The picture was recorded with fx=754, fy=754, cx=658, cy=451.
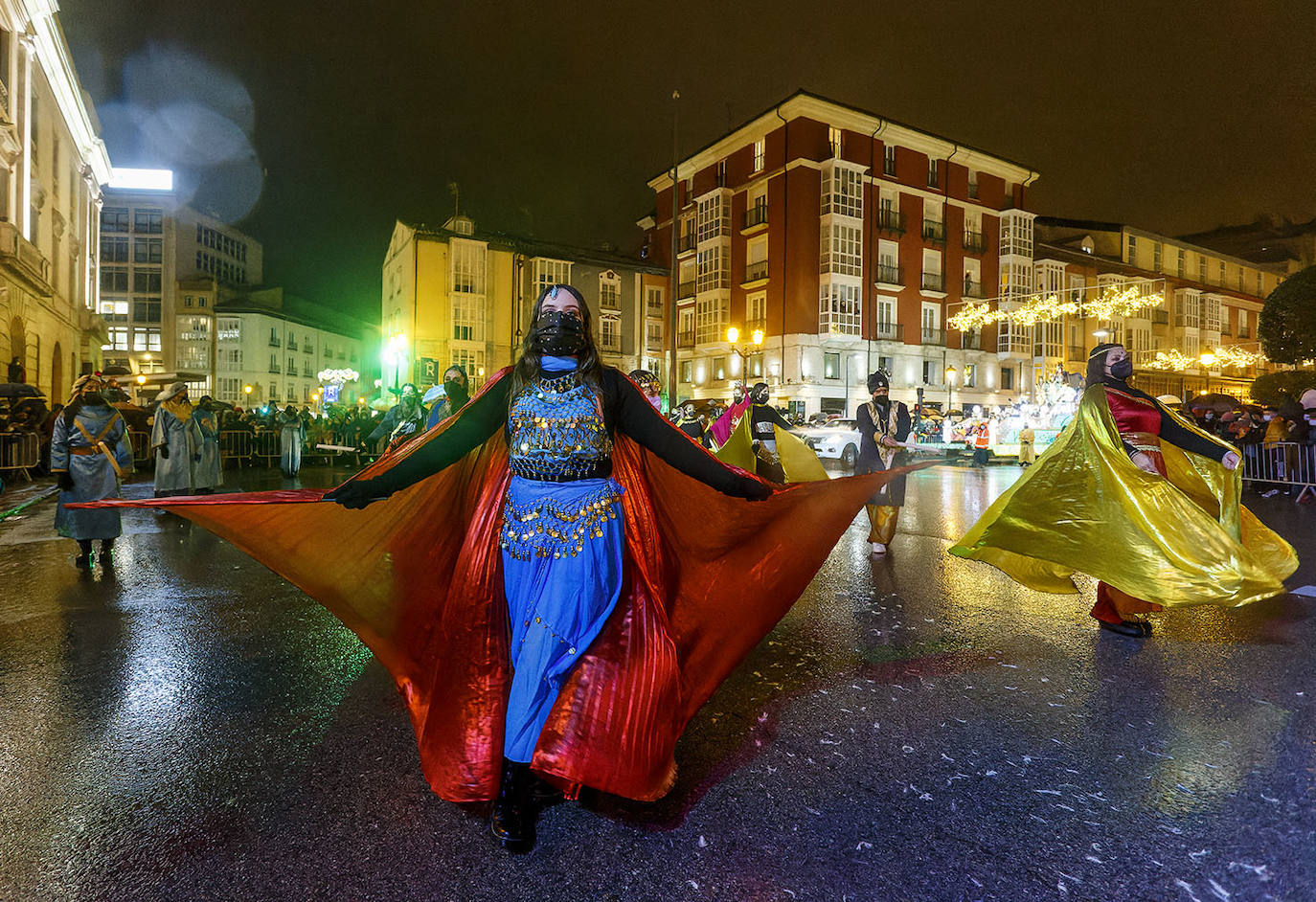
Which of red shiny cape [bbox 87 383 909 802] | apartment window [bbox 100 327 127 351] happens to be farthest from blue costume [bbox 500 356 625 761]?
apartment window [bbox 100 327 127 351]

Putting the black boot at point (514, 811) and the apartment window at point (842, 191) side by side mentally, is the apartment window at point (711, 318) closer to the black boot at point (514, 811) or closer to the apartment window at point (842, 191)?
the apartment window at point (842, 191)

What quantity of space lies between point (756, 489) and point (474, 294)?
42.4 metres

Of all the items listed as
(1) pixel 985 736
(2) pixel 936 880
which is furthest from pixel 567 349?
(1) pixel 985 736

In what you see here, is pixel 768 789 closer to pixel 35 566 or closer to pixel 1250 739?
pixel 1250 739

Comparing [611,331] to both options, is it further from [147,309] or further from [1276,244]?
[1276,244]

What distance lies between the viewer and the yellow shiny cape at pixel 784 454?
775 cm

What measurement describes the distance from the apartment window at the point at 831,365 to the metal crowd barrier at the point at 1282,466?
25.2m

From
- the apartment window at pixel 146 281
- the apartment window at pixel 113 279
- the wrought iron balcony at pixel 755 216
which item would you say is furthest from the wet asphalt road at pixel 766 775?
the apartment window at pixel 113 279

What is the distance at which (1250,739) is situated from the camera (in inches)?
135

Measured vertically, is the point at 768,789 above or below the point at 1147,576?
below

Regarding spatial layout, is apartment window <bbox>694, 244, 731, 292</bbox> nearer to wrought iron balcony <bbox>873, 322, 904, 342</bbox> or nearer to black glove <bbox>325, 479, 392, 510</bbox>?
wrought iron balcony <bbox>873, 322, 904, 342</bbox>

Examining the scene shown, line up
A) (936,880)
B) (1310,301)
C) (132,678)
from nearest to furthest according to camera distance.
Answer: (936,880), (132,678), (1310,301)

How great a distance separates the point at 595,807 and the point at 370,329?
93886 millimetres

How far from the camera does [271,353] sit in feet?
215
